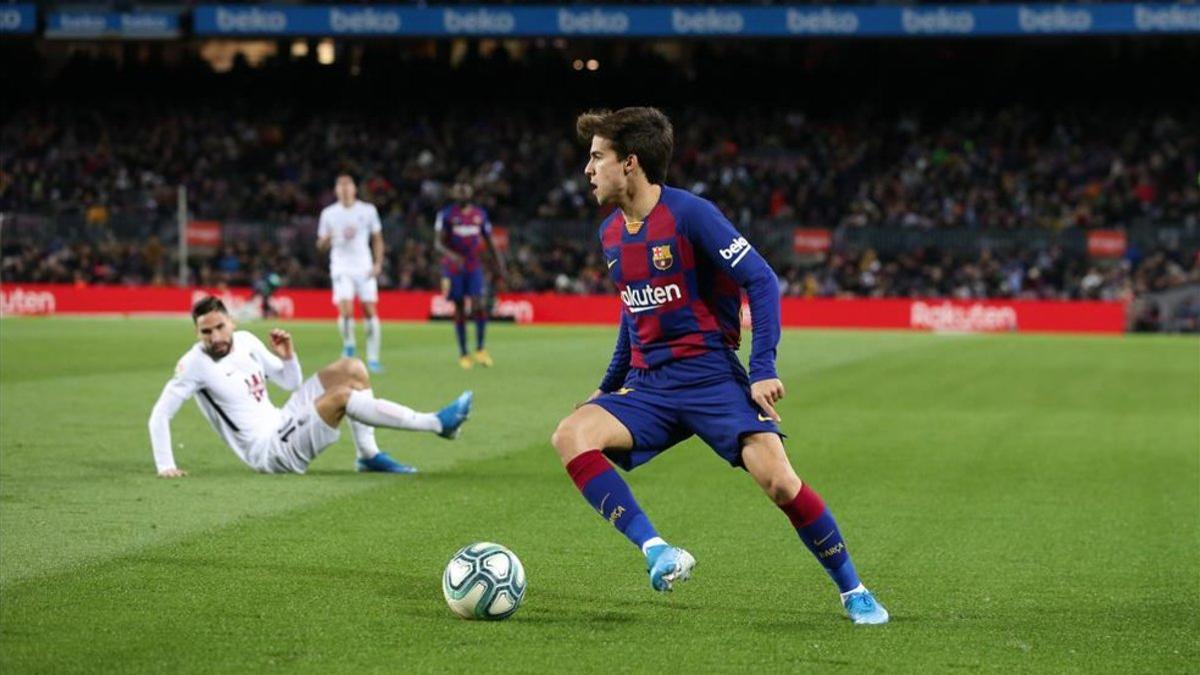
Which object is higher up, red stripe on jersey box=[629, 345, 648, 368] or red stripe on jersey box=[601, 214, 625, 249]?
red stripe on jersey box=[601, 214, 625, 249]

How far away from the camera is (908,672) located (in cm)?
574

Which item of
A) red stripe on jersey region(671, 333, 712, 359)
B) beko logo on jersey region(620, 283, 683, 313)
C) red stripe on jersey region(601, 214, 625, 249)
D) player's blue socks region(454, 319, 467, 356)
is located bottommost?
player's blue socks region(454, 319, 467, 356)

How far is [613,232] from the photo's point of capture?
691cm

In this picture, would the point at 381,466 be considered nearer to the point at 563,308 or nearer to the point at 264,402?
the point at 264,402

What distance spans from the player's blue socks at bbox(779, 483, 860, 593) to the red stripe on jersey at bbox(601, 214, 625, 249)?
1.22m

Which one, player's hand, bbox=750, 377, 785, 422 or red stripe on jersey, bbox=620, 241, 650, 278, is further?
red stripe on jersey, bbox=620, 241, 650, 278

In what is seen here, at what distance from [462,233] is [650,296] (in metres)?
16.3

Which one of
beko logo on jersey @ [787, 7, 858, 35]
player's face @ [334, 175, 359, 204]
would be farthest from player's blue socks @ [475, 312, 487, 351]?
beko logo on jersey @ [787, 7, 858, 35]

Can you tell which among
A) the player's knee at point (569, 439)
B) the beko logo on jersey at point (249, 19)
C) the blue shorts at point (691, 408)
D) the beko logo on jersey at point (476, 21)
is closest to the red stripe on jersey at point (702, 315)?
the blue shorts at point (691, 408)

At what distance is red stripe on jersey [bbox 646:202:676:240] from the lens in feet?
22.1

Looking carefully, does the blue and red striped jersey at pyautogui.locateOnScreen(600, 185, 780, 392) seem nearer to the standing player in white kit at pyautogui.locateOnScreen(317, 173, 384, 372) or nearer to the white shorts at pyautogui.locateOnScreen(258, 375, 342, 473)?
the white shorts at pyautogui.locateOnScreen(258, 375, 342, 473)

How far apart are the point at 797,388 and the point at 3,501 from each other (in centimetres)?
1195

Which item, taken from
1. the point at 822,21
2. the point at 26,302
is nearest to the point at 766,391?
the point at 26,302

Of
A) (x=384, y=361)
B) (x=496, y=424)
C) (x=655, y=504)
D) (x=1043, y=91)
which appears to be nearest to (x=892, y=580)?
(x=655, y=504)
